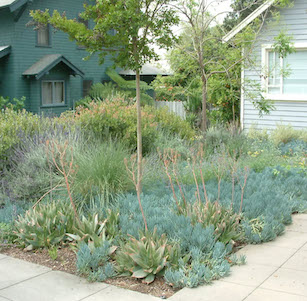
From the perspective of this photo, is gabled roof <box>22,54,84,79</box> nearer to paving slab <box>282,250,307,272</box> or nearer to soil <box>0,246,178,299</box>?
soil <box>0,246,178,299</box>

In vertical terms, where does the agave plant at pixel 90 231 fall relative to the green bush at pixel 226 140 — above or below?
below

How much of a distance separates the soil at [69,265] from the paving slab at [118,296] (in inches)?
4.4

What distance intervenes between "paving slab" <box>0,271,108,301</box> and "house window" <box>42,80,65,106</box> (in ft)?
59.1

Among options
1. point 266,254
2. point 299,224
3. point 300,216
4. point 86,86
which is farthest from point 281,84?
point 86,86

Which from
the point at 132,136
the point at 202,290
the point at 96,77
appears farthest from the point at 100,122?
the point at 96,77

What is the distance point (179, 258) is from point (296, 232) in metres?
2.05

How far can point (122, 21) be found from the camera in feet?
20.9

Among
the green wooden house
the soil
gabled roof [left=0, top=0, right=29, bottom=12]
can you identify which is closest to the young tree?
the soil

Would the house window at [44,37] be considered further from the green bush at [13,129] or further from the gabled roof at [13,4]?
the green bush at [13,129]

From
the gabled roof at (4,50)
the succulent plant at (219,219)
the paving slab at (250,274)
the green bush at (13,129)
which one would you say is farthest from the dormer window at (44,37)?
the paving slab at (250,274)

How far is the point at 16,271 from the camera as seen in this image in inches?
201

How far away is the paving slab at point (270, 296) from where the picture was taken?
4.17m

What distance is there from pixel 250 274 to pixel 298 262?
67 cm

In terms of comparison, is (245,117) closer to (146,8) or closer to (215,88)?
(215,88)
